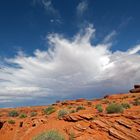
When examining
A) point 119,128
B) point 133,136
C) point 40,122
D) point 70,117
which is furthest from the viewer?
point 40,122

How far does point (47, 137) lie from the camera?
16.1 meters

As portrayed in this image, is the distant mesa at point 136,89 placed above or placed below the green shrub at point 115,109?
above

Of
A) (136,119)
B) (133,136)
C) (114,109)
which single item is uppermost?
(114,109)

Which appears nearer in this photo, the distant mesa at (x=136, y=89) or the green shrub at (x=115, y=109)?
the green shrub at (x=115, y=109)

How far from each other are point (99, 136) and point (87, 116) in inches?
123

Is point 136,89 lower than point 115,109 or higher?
higher

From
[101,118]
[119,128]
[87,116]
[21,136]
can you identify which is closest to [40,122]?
[21,136]

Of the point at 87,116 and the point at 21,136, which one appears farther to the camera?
the point at 21,136

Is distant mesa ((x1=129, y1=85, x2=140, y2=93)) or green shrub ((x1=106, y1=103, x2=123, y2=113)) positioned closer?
green shrub ((x1=106, y1=103, x2=123, y2=113))

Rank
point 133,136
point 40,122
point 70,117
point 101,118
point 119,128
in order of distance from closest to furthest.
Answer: point 133,136
point 119,128
point 101,118
point 70,117
point 40,122

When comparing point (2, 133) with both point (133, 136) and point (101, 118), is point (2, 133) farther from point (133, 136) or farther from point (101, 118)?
point (133, 136)

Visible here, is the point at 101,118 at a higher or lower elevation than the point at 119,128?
higher

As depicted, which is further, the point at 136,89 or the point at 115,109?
the point at 136,89

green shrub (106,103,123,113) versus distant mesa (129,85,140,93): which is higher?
distant mesa (129,85,140,93)
